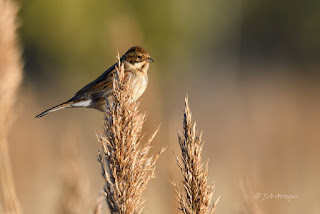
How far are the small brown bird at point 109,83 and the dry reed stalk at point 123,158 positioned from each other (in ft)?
5.80

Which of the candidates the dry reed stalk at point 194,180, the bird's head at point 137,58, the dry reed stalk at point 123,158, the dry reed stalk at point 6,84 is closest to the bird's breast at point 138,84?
the bird's head at point 137,58

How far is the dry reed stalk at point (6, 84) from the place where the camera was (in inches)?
114

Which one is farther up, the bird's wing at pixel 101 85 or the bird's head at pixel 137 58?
the bird's head at pixel 137 58

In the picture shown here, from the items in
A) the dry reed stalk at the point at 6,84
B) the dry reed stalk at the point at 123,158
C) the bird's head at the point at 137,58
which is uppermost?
the bird's head at the point at 137,58

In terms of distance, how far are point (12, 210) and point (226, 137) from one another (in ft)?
36.6

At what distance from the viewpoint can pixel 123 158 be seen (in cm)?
223

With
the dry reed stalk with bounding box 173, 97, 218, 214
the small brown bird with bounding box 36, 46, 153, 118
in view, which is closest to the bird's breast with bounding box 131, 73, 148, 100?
the small brown bird with bounding box 36, 46, 153, 118

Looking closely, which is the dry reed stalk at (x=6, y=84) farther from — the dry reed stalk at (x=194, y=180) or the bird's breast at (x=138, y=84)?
the bird's breast at (x=138, y=84)

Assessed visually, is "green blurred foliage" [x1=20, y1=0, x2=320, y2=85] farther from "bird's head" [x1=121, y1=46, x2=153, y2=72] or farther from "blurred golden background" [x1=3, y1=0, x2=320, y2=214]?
"bird's head" [x1=121, y1=46, x2=153, y2=72]

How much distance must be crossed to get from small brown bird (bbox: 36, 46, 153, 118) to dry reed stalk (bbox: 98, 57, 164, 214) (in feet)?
5.80

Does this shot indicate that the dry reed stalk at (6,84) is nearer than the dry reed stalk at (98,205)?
No

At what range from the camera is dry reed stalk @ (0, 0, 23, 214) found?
289 centimetres

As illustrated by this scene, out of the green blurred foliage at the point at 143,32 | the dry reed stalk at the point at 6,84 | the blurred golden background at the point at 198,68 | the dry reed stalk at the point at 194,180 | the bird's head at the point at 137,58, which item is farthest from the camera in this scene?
the green blurred foliage at the point at 143,32

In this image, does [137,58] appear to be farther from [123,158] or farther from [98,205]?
[98,205]
